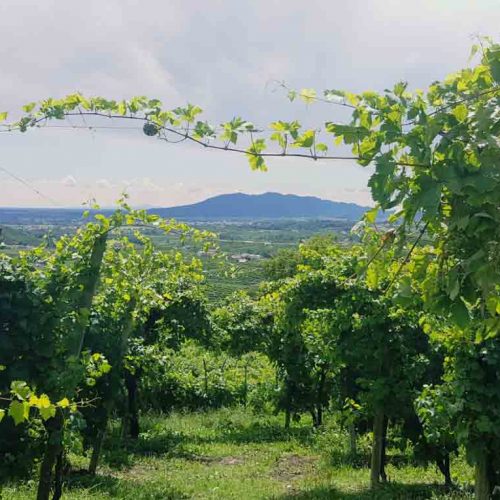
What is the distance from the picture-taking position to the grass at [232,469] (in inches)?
315

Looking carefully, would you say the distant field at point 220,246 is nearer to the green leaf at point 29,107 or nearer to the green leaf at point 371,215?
the green leaf at point 371,215

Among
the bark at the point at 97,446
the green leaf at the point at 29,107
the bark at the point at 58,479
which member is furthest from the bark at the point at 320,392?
the green leaf at the point at 29,107

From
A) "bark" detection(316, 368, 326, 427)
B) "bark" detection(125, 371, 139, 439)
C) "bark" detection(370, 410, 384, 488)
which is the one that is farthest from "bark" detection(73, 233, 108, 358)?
"bark" detection(316, 368, 326, 427)

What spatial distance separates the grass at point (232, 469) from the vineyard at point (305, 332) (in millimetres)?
60

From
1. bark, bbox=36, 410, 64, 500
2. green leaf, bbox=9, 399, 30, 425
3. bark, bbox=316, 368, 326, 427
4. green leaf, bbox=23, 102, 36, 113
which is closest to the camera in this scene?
green leaf, bbox=9, 399, 30, 425

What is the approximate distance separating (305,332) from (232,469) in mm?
3094

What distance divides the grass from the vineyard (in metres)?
0.06

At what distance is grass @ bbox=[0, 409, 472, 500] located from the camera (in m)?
8.01

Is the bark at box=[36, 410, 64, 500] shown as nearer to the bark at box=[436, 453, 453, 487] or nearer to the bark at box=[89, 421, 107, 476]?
the bark at box=[89, 421, 107, 476]

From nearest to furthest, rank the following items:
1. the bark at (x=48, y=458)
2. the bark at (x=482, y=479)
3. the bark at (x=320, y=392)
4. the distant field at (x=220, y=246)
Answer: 1. the bark at (x=48, y=458)
2. the bark at (x=482, y=479)
3. the distant field at (x=220, y=246)
4. the bark at (x=320, y=392)

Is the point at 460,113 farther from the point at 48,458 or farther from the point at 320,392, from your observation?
the point at 320,392

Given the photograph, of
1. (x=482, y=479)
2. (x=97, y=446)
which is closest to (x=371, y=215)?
(x=482, y=479)

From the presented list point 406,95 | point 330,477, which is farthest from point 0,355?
point 330,477

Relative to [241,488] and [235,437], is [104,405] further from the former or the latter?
[235,437]
